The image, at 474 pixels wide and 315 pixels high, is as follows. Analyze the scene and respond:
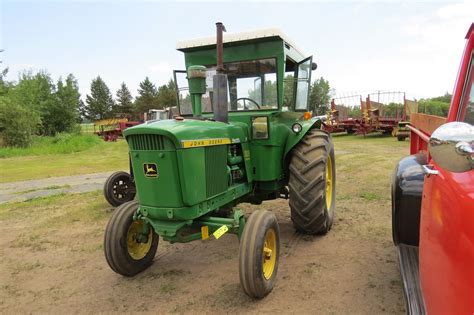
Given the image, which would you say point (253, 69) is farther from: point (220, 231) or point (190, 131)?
point (220, 231)

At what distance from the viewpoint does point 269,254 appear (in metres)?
3.28

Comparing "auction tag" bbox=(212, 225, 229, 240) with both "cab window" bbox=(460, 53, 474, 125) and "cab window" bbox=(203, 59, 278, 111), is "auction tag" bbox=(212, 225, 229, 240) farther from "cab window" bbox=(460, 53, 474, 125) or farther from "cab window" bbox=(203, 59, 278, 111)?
"cab window" bbox=(460, 53, 474, 125)

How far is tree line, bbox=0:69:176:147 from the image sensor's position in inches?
808

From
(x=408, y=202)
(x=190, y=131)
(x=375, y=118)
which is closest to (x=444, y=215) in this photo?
(x=408, y=202)

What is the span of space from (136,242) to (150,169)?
102 centimetres

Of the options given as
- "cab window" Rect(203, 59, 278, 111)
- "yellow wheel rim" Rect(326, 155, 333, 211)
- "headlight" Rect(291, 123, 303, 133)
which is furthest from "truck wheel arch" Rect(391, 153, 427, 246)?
"yellow wheel rim" Rect(326, 155, 333, 211)

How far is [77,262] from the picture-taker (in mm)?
4109

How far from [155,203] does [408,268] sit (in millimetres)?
1992

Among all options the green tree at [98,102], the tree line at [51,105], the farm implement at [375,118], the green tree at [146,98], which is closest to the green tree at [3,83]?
the tree line at [51,105]

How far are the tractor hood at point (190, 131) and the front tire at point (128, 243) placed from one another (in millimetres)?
855

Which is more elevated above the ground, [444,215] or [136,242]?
[444,215]

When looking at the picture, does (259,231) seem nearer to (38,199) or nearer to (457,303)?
(457,303)

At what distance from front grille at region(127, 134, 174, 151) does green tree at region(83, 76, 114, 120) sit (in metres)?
67.9

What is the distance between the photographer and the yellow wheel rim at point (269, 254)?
10.6 feet
